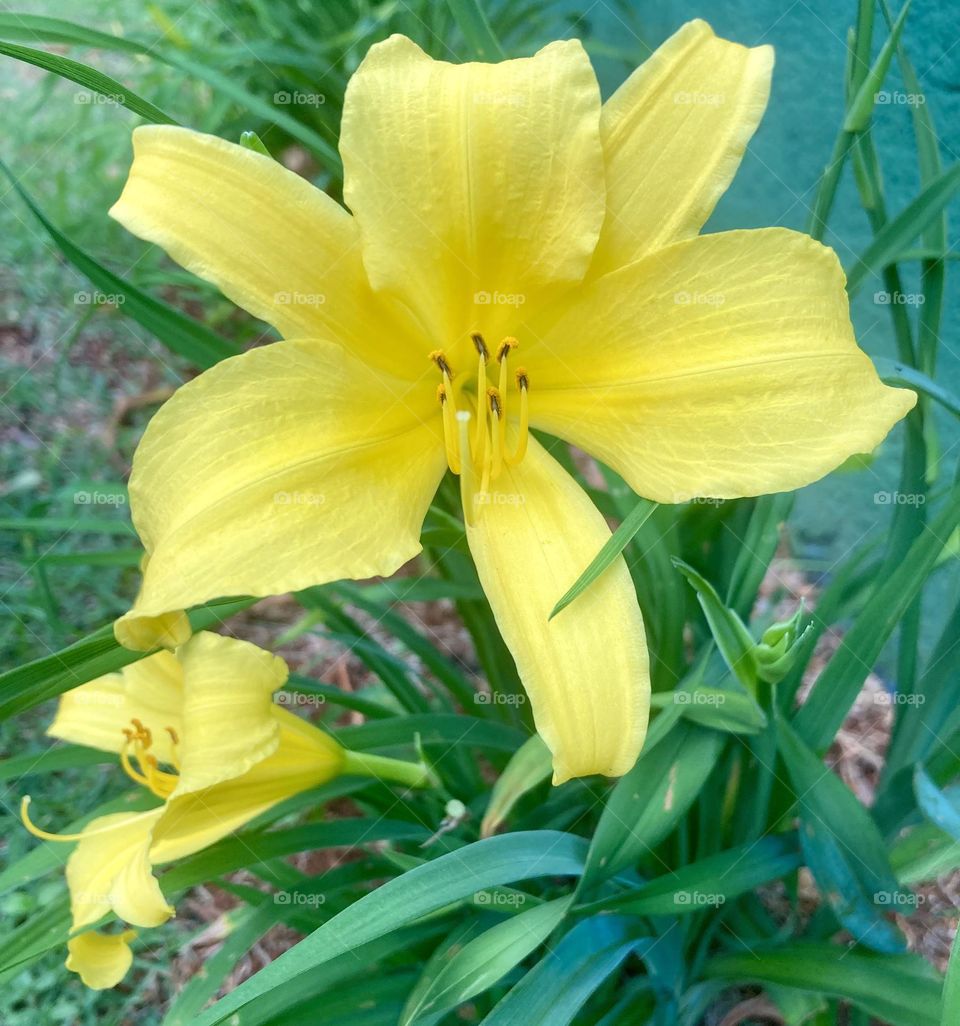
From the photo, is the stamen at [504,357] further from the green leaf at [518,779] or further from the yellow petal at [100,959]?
the yellow petal at [100,959]

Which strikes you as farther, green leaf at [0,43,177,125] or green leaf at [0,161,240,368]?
green leaf at [0,161,240,368]

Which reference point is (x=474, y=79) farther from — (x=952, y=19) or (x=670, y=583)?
(x=952, y=19)

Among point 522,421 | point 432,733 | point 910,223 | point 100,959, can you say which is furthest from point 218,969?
point 910,223

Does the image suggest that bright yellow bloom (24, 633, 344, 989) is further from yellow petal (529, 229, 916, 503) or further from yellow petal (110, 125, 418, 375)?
yellow petal (529, 229, 916, 503)

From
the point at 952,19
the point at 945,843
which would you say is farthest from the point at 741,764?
the point at 952,19

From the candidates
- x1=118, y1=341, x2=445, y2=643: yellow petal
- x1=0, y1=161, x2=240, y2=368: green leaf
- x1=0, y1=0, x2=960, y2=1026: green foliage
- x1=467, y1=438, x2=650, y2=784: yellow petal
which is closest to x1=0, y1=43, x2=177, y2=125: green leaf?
x1=0, y1=0, x2=960, y2=1026: green foliage

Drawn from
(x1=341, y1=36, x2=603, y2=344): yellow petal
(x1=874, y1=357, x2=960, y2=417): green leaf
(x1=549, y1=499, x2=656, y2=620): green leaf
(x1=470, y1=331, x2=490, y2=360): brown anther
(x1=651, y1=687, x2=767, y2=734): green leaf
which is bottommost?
(x1=651, y1=687, x2=767, y2=734): green leaf

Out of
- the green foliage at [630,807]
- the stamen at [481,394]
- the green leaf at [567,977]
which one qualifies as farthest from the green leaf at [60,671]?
the green leaf at [567,977]
